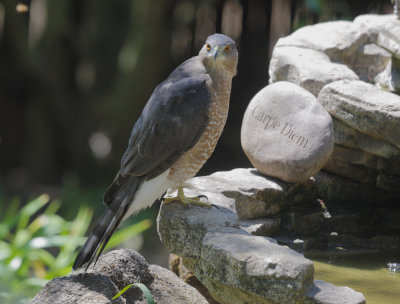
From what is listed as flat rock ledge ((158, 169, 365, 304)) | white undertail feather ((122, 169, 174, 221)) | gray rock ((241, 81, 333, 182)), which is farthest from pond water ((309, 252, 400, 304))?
white undertail feather ((122, 169, 174, 221))

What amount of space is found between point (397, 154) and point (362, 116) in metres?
0.40

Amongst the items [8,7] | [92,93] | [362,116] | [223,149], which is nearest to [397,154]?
[362,116]

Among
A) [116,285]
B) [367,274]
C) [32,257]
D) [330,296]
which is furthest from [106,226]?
[367,274]

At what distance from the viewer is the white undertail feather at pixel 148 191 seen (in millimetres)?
3100

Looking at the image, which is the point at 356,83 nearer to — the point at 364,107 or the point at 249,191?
the point at 364,107

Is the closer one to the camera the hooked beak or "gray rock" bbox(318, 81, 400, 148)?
the hooked beak

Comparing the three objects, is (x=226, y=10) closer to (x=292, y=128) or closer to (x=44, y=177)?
(x=44, y=177)

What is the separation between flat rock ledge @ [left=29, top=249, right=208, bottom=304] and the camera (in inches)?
92.9

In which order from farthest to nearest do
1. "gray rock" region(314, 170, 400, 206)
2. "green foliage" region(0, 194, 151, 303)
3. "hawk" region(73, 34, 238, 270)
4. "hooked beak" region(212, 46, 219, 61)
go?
"gray rock" region(314, 170, 400, 206) → "green foliage" region(0, 194, 151, 303) → "hooked beak" region(212, 46, 219, 61) → "hawk" region(73, 34, 238, 270)

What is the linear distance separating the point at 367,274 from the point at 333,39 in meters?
1.95

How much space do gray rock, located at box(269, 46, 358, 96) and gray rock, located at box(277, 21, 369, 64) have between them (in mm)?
106

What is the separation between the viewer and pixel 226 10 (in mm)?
7461

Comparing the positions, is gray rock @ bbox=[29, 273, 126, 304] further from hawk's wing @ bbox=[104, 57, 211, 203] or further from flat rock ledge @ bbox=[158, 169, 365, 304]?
hawk's wing @ bbox=[104, 57, 211, 203]

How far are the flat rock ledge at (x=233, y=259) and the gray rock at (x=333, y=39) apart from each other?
61.9 inches
